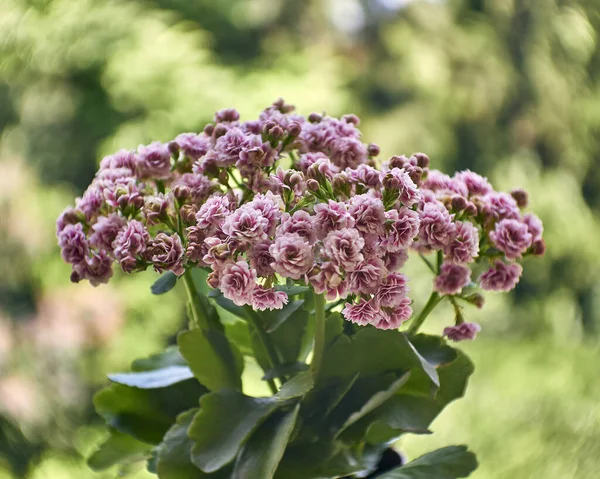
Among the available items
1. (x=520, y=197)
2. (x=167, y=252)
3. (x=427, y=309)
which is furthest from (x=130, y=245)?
(x=520, y=197)

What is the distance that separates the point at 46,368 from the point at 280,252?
2.35 meters

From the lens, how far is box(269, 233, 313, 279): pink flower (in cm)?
43

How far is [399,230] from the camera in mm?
452

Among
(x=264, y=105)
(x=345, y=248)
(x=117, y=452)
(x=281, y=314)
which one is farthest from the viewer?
(x=264, y=105)

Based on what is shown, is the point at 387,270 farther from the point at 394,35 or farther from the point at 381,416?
the point at 394,35

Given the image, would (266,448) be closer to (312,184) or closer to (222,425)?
(222,425)

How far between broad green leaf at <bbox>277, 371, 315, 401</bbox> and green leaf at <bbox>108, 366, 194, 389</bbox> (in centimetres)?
14

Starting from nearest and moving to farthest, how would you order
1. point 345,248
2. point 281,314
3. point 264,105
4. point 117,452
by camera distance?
point 345,248 → point 281,314 → point 117,452 → point 264,105

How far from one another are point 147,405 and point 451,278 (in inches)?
11.6

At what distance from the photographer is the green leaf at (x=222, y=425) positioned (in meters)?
0.51

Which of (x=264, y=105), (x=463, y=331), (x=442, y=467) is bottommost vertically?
(x=442, y=467)

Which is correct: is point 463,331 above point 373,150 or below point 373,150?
below

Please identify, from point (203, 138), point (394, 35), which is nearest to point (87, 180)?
point (394, 35)

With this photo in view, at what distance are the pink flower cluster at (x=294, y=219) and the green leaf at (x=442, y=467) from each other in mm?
101
